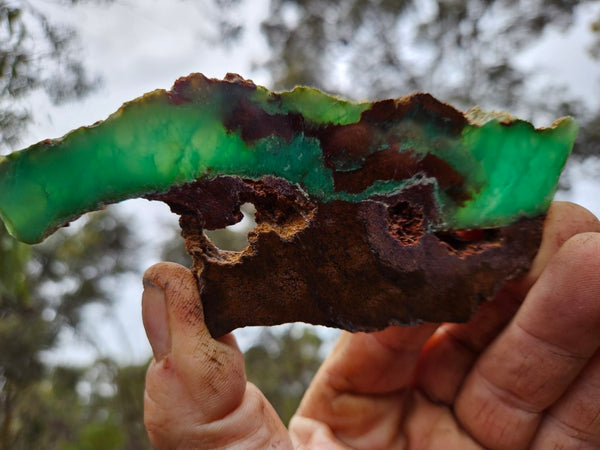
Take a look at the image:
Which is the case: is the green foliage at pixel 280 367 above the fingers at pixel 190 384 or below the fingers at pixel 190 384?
below

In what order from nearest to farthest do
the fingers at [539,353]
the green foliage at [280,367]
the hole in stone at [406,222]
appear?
the fingers at [539,353] → the hole in stone at [406,222] → the green foliage at [280,367]

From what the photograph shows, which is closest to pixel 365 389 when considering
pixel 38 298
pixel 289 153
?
pixel 289 153

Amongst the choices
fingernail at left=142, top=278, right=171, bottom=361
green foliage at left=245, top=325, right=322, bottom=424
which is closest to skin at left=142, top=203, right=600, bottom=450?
fingernail at left=142, top=278, right=171, bottom=361

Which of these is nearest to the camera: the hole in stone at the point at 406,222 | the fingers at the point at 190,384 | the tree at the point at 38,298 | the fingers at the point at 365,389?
the fingers at the point at 190,384

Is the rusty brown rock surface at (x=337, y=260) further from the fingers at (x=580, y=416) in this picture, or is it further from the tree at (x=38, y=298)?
the tree at (x=38, y=298)

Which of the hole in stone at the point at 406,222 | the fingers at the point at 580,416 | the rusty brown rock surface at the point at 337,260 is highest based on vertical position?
the hole in stone at the point at 406,222

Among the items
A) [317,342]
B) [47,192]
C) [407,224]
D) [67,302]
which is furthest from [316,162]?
[317,342]

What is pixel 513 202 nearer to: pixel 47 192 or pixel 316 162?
pixel 316 162

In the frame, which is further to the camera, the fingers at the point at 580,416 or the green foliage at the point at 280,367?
the green foliage at the point at 280,367

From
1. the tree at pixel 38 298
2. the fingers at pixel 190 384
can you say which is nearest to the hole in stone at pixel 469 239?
the fingers at pixel 190 384

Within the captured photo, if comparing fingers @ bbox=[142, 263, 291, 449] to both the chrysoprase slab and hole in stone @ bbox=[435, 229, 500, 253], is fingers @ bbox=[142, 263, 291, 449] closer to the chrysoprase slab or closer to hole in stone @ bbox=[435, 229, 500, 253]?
the chrysoprase slab
